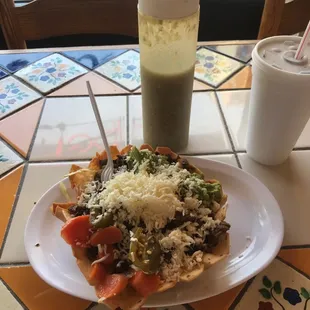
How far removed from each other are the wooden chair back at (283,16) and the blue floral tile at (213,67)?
0.71 ft

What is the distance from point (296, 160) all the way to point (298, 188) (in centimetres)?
9

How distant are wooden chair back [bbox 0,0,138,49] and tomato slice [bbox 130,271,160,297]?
2.88ft

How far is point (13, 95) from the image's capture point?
1101 millimetres

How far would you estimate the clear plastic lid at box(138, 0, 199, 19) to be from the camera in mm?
722

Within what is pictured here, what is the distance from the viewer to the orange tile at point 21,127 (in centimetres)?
96

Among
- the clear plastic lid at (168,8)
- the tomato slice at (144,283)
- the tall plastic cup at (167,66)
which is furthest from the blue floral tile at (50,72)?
the tomato slice at (144,283)

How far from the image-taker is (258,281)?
68 centimetres

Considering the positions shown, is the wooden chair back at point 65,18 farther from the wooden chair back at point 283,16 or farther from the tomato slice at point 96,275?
the tomato slice at point 96,275

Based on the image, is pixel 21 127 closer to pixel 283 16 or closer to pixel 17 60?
pixel 17 60

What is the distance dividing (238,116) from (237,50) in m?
0.31

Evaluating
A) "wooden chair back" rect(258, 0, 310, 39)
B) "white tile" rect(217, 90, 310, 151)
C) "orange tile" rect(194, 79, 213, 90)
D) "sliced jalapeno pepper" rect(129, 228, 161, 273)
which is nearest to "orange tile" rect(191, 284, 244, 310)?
"sliced jalapeno pepper" rect(129, 228, 161, 273)

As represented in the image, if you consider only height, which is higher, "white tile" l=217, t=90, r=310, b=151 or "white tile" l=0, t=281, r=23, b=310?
"white tile" l=0, t=281, r=23, b=310

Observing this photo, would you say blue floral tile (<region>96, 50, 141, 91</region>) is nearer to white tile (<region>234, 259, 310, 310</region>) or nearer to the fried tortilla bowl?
the fried tortilla bowl

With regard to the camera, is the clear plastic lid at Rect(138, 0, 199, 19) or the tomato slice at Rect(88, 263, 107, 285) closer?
the tomato slice at Rect(88, 263, 107, 285)
